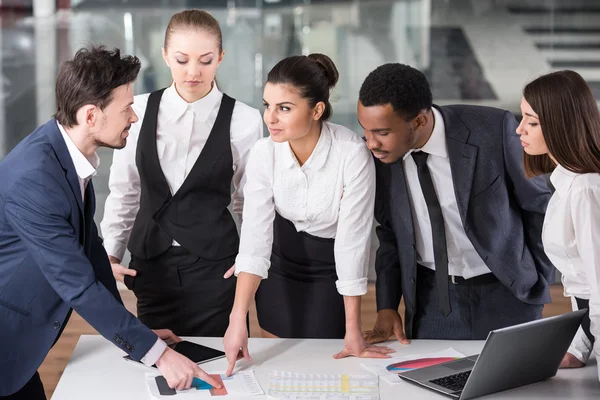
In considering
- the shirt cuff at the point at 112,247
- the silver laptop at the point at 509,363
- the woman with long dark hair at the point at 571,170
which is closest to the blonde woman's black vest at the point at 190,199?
the shirt cuff at the point at 112,247

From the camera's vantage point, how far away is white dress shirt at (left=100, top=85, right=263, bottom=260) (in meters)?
2.71

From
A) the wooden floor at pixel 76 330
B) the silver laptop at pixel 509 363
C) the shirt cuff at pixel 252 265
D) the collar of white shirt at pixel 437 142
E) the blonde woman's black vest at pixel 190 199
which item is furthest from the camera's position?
the wooden floor at pixel 76 330

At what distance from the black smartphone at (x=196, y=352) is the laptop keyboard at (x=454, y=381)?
0.61m

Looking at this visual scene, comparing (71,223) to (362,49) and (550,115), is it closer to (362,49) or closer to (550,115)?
Answer: (550,115)

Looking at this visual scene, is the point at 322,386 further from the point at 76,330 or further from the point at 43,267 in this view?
the point at 76,330

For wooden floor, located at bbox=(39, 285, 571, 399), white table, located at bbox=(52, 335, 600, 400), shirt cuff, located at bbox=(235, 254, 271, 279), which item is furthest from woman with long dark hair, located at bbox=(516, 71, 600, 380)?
wooden floor, located at bbox=(39, 285, 571, 399)

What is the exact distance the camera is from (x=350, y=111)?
6277 mm

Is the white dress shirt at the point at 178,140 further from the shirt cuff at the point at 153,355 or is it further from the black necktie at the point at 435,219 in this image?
the shirt cuff at the point at 153,355

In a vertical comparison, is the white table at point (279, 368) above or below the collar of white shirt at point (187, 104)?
below

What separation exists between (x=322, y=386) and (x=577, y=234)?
75 cm

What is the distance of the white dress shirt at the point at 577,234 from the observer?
1.99 m

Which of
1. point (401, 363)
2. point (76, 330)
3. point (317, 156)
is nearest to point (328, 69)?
point (317, 156)

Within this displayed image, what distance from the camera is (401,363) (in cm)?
224

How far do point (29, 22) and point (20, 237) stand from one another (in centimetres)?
497
